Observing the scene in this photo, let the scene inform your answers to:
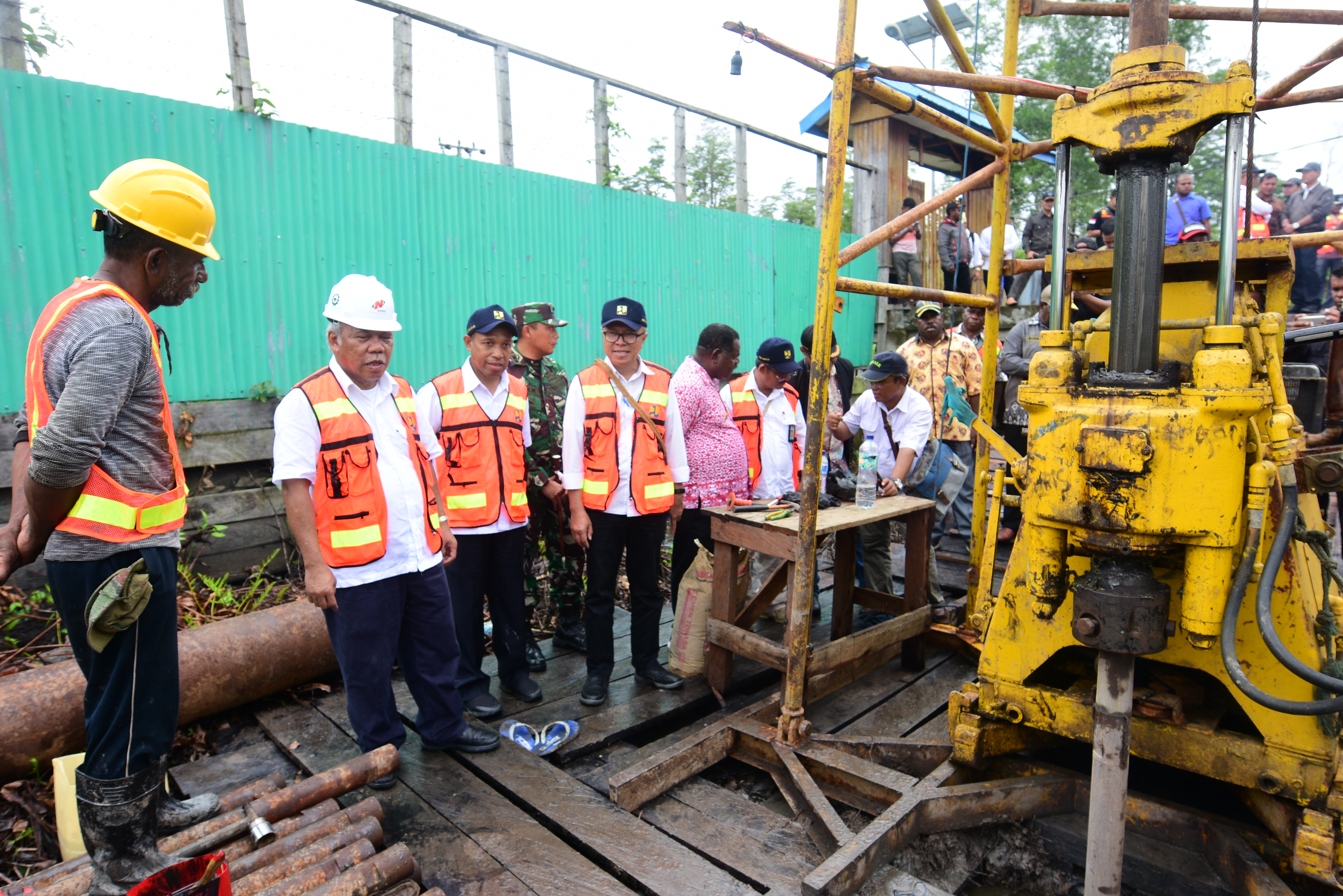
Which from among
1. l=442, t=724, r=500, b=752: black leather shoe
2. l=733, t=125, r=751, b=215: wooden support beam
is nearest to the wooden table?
l=442, t=724, r=500, b=752: black leather shoe

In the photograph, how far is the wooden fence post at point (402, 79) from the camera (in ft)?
18.7

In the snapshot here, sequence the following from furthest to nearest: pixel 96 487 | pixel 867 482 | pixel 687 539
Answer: pixel 687 539
pixel 867 482
pixel 96 487

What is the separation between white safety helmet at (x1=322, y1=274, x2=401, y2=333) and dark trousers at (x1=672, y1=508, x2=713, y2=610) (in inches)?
80.0

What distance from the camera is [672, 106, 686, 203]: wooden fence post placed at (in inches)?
312

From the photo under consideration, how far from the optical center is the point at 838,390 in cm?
587

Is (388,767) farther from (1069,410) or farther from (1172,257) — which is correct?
(1172,257)

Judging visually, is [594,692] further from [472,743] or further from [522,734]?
[472,743]

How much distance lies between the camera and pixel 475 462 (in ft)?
11.9

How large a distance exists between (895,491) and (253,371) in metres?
4.15

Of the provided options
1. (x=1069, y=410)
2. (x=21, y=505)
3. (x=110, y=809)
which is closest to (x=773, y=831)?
(x=1069, y=410)

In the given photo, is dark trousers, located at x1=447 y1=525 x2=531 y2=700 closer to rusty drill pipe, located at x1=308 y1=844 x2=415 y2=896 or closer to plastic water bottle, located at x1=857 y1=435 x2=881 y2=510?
A: rusty drill pipe, located at x1=308 y1=844 x2=415 y2=896

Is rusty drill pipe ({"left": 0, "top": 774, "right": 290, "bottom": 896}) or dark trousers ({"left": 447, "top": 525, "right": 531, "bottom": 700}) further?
dark trousers ({"left": 447, "top": 525, "right": 531, "bottom": 700})

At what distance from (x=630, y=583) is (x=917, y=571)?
160 centimetres

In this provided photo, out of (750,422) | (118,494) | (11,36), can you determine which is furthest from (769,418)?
(11,36)
